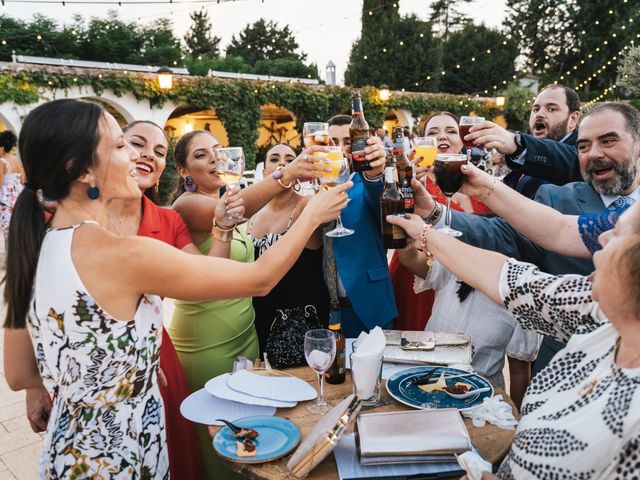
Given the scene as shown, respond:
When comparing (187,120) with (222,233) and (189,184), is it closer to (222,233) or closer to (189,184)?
(189,184)

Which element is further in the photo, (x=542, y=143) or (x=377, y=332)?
(x=542, y=143)

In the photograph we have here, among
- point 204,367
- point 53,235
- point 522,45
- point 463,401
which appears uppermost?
point 522,45

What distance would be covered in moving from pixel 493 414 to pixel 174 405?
1.54 m

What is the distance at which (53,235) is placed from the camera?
1.51 meters

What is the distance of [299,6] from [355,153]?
45.8 m

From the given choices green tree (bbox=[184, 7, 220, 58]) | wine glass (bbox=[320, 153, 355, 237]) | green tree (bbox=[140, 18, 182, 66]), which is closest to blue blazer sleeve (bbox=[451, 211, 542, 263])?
wine glass (bbox=[320, 153, 355, 237])

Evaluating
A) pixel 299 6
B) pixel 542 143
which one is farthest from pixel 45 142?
pixel 299 6

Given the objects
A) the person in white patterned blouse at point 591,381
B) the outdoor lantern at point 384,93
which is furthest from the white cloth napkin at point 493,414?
the outdoor lantern at point 384,93

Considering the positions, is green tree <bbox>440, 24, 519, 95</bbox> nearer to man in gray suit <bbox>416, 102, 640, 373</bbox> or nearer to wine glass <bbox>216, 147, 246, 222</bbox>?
man in gray suit <bbox>416, 102, 640, 373</bbox>

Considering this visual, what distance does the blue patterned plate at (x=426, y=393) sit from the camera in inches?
68.8

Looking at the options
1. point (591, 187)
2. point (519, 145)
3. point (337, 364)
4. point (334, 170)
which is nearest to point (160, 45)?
point (519, 145)

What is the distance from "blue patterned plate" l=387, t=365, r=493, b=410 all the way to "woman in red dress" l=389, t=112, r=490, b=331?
4.35ft

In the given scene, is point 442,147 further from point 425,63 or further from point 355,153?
point 425,63

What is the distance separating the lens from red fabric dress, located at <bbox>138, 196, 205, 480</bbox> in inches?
90.7
